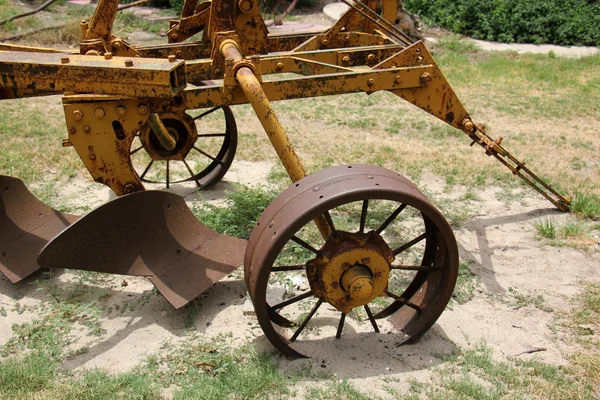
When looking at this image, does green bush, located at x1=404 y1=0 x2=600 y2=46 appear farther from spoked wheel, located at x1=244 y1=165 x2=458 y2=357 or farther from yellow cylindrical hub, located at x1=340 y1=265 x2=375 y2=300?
yellow cylindrical hub, located at x1=340 y1=265 x2=375 y2=300

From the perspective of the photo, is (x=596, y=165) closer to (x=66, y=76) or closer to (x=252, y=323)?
(x=252, y=323)

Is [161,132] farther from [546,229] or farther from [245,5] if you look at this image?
[546,229]

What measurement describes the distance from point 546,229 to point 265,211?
2378mm

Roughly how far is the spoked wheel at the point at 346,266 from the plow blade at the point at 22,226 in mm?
1507

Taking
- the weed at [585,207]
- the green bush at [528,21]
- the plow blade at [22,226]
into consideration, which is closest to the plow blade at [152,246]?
the plow blade at [22,226]

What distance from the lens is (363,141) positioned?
593 cm

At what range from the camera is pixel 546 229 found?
4.27m

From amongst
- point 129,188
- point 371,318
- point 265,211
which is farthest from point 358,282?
point 129,188

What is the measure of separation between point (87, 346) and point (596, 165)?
4.56 m

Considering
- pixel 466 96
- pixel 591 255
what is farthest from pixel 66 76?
pixel 466 96

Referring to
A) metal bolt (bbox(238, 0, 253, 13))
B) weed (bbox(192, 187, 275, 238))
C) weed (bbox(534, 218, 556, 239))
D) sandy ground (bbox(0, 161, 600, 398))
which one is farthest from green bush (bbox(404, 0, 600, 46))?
metal bolt (bbox(238, 0, 253, 13))

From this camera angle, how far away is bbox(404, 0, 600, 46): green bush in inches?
386

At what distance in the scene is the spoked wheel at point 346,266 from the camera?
2688mm

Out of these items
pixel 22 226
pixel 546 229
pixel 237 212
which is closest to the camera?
pixel 22 226
